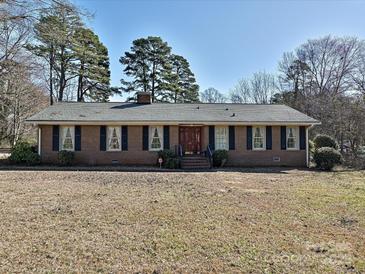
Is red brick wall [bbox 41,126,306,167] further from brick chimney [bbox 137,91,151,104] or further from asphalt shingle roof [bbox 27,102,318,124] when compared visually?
brick chimney [bbox 137,91,151,104]

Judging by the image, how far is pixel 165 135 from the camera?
695 inches

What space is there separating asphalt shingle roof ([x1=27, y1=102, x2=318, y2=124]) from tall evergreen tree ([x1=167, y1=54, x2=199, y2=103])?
16433mm

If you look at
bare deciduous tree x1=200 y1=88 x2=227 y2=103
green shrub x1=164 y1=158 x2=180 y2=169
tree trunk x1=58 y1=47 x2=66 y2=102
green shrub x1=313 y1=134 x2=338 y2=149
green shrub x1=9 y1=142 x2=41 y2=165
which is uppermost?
bare deciduous tree x1=200 y1=88 x2=227 y2=103

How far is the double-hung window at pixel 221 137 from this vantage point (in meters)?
17.8

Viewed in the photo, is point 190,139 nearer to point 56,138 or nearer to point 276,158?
point 276,158

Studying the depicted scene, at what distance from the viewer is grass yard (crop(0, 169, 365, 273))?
3.95 m

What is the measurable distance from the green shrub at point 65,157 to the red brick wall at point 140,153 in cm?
49

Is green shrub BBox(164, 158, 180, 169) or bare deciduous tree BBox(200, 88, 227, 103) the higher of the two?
bare deciduous tree BBox(200, 88, 227, 103)

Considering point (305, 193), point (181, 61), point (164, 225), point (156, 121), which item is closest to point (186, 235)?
point (164, 225)

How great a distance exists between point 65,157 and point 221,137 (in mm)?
9007

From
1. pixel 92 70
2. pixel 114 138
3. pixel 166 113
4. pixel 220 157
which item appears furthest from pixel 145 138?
pixel 92 70

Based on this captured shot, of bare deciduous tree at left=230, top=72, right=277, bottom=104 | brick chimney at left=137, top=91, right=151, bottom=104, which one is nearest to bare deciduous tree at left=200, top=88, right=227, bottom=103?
bare deciduous tree at left=230, top=72, right=277, bottom=104

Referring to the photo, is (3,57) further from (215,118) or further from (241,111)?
(241,111)

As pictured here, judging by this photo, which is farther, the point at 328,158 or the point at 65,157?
the point at 328,158
